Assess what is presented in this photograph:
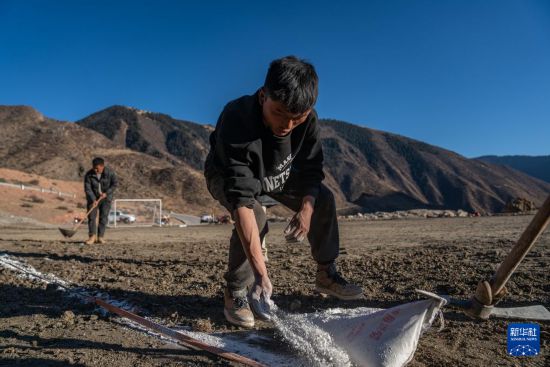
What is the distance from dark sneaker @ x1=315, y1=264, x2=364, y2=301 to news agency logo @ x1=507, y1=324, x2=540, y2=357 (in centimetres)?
82

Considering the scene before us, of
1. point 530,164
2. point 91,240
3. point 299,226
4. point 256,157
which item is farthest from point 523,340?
point 530,164

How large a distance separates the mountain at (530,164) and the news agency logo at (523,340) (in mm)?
140247

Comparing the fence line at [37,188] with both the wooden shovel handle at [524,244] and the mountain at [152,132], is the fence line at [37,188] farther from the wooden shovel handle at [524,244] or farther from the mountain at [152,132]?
the mountain at [152,132]

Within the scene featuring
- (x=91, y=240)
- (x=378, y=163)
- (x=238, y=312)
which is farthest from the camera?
(x=378, y=163)

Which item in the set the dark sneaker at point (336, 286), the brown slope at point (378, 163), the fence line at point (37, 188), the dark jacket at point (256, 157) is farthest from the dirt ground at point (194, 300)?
the brown slope at point (378, 163)

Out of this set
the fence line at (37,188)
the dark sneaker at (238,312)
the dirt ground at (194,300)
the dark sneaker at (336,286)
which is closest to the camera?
the dirt ground at (194,300)

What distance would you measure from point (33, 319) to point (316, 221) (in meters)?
1.76

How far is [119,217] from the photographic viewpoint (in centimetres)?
2538

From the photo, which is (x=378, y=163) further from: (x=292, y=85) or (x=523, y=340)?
(x=292, y=85)

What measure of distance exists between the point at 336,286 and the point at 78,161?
140ft

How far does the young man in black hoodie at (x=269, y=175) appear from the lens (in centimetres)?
192

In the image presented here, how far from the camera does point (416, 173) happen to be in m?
91.6

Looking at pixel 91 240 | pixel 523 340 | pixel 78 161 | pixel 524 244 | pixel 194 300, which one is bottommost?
pixel 91 240

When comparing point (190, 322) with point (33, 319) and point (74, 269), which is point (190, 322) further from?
point (74, 269)
